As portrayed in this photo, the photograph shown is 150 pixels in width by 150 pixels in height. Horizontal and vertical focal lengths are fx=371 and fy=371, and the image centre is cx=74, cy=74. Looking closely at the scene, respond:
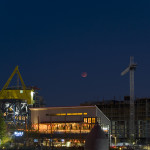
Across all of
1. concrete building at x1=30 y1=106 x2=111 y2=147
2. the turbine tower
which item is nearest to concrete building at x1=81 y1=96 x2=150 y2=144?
the turbine tower

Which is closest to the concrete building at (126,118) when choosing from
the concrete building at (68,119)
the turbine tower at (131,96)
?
the turbine tower at (131,96)

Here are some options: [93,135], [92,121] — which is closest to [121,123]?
[92,121]

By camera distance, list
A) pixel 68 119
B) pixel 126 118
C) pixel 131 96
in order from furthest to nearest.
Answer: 1. pixel 131 96
2. pixel 126 118
3. pixel 68 119

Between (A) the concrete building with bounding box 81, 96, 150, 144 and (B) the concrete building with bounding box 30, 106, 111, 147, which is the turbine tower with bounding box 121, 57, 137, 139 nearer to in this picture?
(A) the concrete building with bounding box 81, 96, 150, 144

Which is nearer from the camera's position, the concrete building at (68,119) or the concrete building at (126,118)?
the concrete building at (68,119)

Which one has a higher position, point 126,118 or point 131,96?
point 131,96

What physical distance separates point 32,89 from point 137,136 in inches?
1565

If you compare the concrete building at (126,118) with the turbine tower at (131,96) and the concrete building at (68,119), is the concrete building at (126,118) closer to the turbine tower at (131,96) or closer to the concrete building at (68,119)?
the turbine tower at (131,96)

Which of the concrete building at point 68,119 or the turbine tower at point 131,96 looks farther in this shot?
the turbine tower at point 131,96

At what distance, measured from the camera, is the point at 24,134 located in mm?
91375

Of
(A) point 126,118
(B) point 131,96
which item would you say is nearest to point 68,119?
(A) point 126,118

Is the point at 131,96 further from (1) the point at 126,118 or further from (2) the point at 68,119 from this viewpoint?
(2) the point at 68,119

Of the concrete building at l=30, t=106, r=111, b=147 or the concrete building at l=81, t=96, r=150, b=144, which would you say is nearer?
the concrete building at l=30, t=106, r=111, b=147

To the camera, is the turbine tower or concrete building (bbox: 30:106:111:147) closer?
concrete building (bbox: 30:106:111:147)
